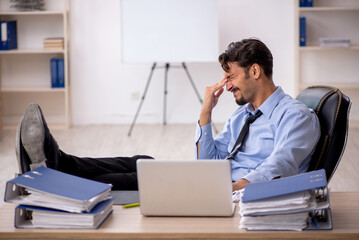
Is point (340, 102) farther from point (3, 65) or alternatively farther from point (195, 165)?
point (3, 65)

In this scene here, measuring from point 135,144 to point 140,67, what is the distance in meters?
1.32

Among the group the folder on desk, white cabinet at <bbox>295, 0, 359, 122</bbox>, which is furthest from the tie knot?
white cabinet at <bbox>295, 0, 359, 122</bbox>

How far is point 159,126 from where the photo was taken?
6.55 metres

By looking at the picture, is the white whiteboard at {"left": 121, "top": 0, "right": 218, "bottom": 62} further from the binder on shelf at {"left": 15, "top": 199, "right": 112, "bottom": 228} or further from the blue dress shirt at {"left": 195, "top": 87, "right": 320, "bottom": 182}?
the binder on shelf at {"left": 15, "top": 199, "right": 112, "bottom": 228}

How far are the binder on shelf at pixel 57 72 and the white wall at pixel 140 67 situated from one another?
0.27 metres

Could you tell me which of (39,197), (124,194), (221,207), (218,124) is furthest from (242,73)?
(218,124)

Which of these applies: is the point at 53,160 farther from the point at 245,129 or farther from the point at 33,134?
the point at 245,129

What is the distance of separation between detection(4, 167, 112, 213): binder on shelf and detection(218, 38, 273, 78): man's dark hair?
938mm

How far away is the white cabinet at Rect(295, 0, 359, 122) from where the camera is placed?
6.40 m

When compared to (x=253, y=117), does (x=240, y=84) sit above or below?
above

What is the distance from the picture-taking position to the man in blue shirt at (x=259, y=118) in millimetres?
2250

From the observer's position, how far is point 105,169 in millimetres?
2697

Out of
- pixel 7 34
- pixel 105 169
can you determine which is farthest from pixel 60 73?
pixel 105 169

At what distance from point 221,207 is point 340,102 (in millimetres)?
858
